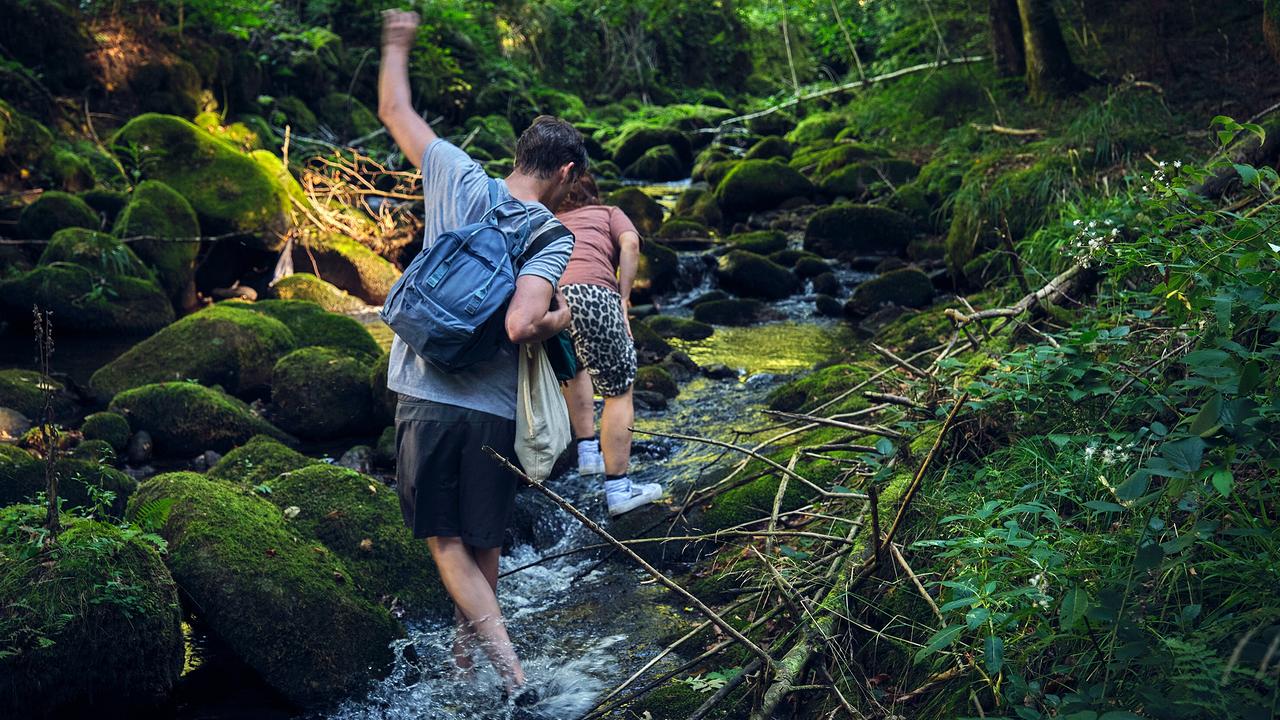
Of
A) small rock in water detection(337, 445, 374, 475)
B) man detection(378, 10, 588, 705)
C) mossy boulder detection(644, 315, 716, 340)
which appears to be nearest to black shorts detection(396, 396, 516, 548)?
man detection(378, 10, 588, 705)

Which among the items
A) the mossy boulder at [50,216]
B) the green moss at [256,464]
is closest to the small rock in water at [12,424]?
the green moss at [256,464]

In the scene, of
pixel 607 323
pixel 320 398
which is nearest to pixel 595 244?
pixel 607 323

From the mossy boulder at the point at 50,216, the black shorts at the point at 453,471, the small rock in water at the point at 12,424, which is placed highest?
the mossy boulder at the point at 50,216

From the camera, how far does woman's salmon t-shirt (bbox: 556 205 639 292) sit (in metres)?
4.96

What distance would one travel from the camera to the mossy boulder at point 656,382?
7.48 metres

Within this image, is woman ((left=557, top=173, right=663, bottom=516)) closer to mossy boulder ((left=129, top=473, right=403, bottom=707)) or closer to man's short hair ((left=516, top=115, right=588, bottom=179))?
man's short hair ((left=516, top=115, right=588, bottom=179))

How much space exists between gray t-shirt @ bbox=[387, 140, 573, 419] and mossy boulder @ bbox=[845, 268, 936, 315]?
24.6 ft

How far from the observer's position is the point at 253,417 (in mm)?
6578

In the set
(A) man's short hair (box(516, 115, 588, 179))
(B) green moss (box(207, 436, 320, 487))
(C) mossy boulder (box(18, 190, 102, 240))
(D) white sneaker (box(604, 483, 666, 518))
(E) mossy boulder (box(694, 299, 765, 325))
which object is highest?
(A) man's short hair (box(516, 115, 588, 179))

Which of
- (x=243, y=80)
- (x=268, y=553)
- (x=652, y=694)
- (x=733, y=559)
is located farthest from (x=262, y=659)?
(x=243, y=80)

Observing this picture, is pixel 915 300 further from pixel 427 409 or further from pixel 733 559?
pixel 427 409

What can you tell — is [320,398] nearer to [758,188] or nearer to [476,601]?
[476,601]

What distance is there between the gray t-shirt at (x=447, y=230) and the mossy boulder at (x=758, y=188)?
39.7 feet

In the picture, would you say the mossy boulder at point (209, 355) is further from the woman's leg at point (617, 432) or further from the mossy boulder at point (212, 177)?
the woman's leg at point (617, 432)
